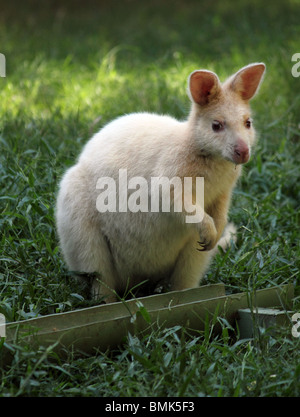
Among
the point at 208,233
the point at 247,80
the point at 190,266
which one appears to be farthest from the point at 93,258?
the point at 247,80

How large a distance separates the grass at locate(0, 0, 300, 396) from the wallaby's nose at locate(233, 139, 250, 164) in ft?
2.26

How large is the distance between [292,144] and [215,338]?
266 centimetres

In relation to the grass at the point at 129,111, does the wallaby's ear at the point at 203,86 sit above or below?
above

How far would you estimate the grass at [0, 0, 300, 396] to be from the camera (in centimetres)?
294

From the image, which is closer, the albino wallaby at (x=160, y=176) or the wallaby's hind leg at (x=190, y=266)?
the albino wallaby at (x=160, y=176)

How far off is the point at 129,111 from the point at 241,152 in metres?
2.71

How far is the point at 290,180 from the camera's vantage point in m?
5.13

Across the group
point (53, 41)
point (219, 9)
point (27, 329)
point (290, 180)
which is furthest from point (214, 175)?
point (219, 9)

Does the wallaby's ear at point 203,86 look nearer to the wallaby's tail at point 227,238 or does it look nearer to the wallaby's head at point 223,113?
the wallaby's head at point 223,113

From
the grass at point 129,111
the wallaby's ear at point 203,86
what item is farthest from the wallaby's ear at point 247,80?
the grass at point 129,111

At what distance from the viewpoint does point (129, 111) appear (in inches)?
232

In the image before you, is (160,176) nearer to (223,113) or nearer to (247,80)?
(223,113)

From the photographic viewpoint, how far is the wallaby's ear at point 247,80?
357cm

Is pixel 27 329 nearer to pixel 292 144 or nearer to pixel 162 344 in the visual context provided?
pixel 162 344
